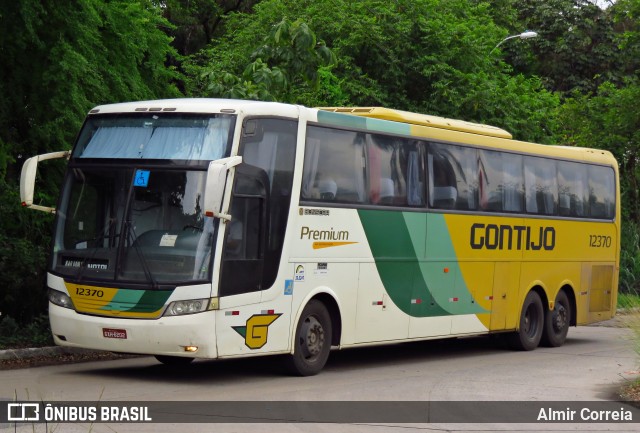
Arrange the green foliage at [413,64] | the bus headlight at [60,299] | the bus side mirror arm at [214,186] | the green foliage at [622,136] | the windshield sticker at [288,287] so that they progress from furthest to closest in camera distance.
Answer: the green foliage at [622,136] < the green foliage at [413,64] < the windshield sticker at [288,287] < the bus headlight at [60,299] < the bus side mirror arm at [214,186]

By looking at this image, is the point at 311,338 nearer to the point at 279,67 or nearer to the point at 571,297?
the point at 279,67

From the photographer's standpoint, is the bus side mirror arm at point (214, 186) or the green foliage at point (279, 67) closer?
the bus side mirror arm at point (214, 186)

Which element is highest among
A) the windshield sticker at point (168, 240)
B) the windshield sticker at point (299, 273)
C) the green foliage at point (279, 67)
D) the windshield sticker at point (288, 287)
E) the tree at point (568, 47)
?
the tree at point (568, 47)

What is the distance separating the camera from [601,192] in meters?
22.0

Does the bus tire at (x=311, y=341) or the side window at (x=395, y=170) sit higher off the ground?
the side window at (x=395, y=170)

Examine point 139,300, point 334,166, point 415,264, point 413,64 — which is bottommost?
point 139,300

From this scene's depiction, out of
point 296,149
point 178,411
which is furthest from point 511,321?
point 178,411

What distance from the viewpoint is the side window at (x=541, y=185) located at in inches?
774

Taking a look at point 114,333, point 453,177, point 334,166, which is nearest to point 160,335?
point 114,333

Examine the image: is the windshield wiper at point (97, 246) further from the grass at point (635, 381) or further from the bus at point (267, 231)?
the grass at point (635, 381)

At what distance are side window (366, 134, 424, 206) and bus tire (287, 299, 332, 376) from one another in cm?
193

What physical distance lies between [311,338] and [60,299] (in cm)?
320

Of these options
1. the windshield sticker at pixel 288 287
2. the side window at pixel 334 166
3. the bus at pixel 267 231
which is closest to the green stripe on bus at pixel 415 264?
the bus at pixel 267 231

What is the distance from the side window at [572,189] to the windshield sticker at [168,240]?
9.86 meters
